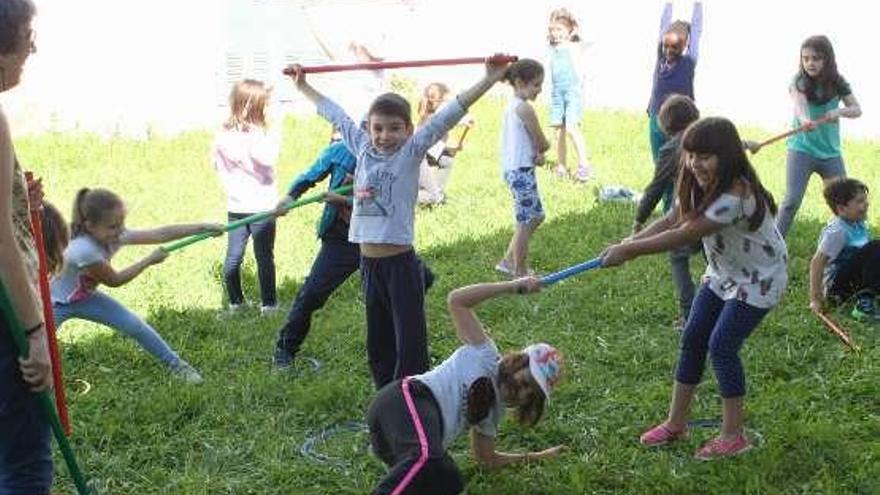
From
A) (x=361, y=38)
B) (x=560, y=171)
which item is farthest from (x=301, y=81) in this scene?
(x=361, y=38)

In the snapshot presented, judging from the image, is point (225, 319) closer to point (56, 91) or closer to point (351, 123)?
point (351, 123)

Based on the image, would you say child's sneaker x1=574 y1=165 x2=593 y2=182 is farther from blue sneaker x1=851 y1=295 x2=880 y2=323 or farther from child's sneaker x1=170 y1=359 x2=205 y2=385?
child's sneaker x1=170 y1=359 x2=205 y2=385

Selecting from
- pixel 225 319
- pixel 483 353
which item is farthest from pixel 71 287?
pixel 483 353

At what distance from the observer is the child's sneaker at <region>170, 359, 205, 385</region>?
561 centimetres

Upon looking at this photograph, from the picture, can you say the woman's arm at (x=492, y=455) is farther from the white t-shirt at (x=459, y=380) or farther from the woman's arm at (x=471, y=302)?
the woman's arm at (x=471, y=302)

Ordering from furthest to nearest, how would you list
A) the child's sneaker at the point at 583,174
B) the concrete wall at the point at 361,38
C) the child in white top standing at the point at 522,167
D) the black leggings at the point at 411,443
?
the concrete wall at the point at 361,38 → the child's sneaker at the point at 583,174 → the child in white top standing at the point at 522,167 → the black leggings at the point at 411,443

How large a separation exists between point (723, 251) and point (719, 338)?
0.34 m

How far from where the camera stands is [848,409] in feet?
16.3

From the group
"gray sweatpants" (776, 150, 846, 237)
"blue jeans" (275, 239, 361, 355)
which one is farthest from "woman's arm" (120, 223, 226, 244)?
"gray sweatpants" (776, 150, 846, 237)

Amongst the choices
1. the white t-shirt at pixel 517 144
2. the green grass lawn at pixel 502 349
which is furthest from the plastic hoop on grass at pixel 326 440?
the white t-shirt at pixel 517 144

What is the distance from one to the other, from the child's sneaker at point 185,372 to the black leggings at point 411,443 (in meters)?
1.88

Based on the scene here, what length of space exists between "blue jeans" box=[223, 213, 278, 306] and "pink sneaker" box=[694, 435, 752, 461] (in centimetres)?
319

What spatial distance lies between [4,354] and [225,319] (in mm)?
3763

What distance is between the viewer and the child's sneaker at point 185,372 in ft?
18.4
